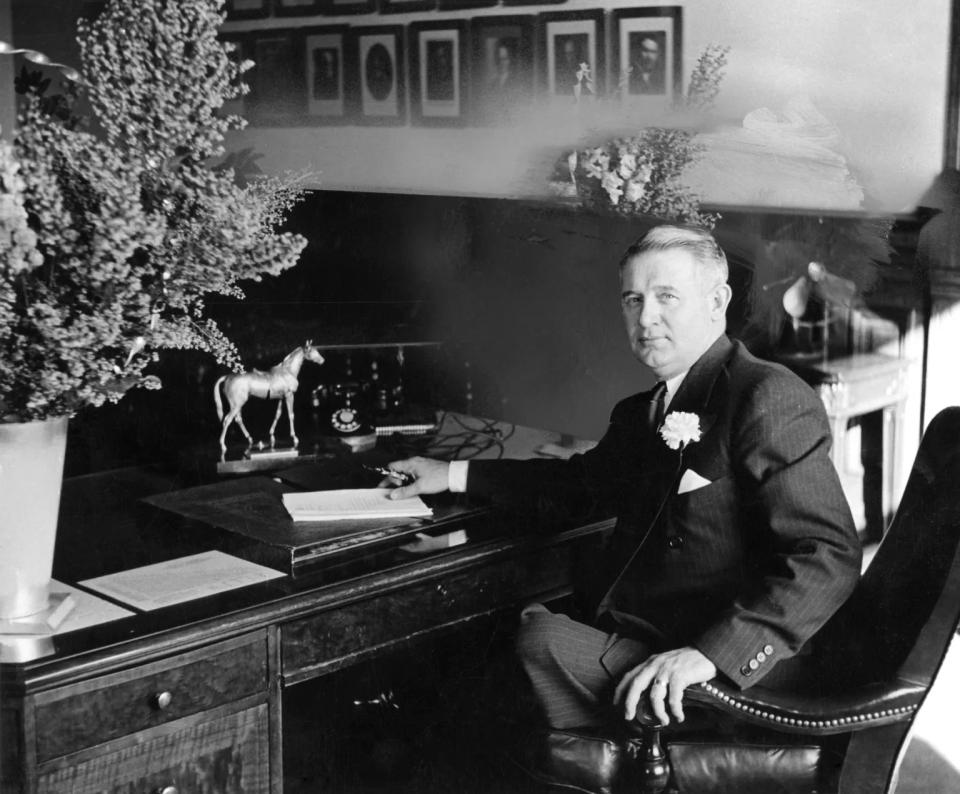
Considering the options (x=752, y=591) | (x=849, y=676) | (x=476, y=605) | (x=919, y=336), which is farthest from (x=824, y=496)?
(x=919, y=336)

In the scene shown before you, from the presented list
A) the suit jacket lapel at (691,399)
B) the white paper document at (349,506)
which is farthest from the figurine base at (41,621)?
the suit jacket lapel at (691,399)

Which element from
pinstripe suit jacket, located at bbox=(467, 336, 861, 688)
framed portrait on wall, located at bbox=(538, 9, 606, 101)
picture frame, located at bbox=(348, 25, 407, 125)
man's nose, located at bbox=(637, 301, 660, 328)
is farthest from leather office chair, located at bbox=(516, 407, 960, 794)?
picture frame, located at bbox=(348, 25, 407, 125)

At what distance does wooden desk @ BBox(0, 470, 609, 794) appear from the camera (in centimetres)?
171

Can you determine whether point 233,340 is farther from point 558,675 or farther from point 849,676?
point 849,676

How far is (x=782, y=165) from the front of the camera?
3.04 metres

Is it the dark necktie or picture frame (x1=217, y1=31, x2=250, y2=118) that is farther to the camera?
picture frame (x1=217, y1=31, x2=250, y2=118)

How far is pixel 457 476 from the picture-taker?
2600mm

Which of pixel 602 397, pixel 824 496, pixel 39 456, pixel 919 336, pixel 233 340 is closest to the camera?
pixel 39 456

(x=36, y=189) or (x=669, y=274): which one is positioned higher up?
(x=36, y=189)

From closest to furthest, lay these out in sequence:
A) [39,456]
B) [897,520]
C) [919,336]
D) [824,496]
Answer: [39,456], [824,496], [897,520], [919,336]

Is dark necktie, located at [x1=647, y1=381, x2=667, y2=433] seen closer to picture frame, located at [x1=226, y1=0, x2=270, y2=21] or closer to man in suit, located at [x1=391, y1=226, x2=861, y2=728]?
man in suit, located at [x1=391, y1=226, x2=861, y2=728]

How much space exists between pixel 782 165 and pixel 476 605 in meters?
1.55

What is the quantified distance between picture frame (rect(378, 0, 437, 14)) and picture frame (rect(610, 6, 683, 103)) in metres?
0.61

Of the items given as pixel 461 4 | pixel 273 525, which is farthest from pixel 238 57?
pixel 273 525
